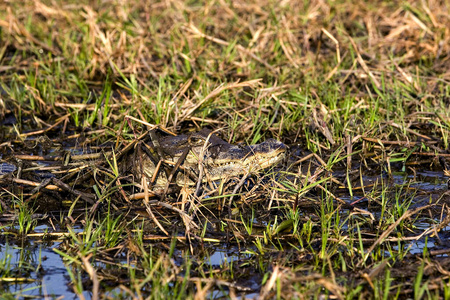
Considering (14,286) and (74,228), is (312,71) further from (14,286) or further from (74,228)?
(14,286)

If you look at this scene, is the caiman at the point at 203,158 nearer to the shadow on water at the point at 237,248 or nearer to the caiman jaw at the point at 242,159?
the caiman jaw at the point at 242,159

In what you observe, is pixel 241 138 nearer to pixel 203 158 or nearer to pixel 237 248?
pixel 203 158

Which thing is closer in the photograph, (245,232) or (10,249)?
(10,249)

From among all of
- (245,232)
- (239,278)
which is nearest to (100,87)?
(245,232)

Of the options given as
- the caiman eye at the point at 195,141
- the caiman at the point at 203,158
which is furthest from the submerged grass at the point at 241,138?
the caiman eye at the point at 195,141

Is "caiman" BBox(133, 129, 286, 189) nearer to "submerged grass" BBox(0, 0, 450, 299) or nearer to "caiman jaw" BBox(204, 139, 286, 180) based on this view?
"caiman jaw" BBox(204, 139, 286, 180)

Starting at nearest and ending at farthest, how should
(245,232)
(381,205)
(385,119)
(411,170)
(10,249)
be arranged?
(10,249), (245,232), (381,205), (411,170), (385,119)
